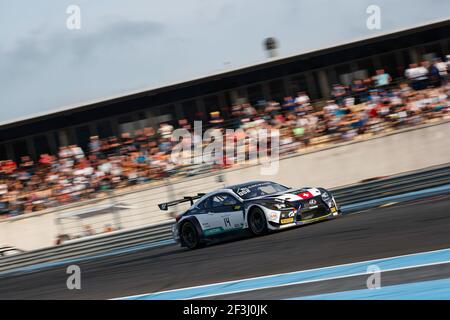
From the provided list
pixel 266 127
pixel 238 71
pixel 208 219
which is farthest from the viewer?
pixel 238 71

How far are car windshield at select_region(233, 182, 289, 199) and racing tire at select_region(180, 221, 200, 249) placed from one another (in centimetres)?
121

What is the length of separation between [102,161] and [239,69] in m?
6.56

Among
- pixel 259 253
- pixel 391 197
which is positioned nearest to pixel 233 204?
pixel 259 253

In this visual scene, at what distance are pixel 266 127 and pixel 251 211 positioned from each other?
7.89 metres

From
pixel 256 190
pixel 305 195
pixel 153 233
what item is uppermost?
pixel 256 190

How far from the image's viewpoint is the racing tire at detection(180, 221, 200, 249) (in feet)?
46.8

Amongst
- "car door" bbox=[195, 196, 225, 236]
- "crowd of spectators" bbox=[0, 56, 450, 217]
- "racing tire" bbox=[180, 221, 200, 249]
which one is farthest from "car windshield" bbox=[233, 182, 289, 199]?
"crowd of spectators" bbox=[0, 56, 450, 217]

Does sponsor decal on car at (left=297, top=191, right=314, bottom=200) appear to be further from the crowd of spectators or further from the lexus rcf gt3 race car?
the crowd of spectators

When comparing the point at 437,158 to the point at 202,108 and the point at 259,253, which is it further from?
the point at 259,253

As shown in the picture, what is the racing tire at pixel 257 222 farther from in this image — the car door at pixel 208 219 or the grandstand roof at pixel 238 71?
the grandstand roof at pixel 238 71

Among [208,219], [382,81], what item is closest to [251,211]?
[208,219]

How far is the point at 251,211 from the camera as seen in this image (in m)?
13.2

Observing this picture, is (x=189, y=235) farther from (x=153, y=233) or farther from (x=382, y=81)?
(x=382, y=81)

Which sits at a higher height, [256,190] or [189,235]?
[256,190]
